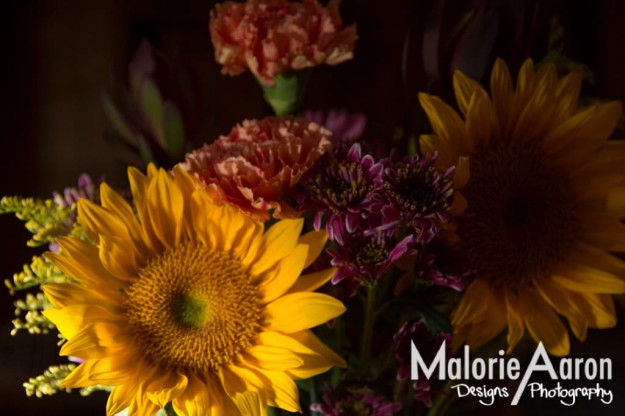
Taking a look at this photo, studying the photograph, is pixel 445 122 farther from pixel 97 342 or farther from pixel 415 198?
pixel 97 342

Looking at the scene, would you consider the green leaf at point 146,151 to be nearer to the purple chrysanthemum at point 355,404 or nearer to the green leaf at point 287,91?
the green leaf at point 287,91

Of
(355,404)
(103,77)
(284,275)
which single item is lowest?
(355,404)

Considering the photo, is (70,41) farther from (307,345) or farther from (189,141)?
(307,345)

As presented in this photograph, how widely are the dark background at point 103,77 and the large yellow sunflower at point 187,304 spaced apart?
22 cm

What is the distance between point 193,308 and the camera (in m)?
0.54

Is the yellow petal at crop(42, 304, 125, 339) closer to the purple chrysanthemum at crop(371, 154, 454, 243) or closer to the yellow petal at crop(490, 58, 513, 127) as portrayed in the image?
the purple chrysanthemum at crop(371, 154, 454, 243)

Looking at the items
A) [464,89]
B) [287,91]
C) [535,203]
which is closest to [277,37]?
[287,91]

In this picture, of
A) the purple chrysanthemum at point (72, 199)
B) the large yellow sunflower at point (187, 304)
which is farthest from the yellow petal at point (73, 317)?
the purple chrysanthemum at point (72, 199)

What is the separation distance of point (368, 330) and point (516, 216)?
16cm

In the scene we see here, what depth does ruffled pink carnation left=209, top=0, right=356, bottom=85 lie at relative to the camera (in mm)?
579

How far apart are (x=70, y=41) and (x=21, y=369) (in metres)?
0.35

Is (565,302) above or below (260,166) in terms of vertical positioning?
below

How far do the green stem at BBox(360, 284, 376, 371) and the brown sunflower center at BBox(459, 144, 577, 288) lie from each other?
3.7 inches

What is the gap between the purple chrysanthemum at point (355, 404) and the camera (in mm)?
548
